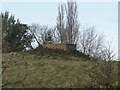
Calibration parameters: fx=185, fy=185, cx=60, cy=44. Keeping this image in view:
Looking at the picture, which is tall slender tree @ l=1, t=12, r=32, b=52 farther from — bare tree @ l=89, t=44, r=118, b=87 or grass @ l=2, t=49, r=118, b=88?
bare tree @ l=89, t=44, r=118, b=87

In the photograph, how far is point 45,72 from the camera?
9.94 meters

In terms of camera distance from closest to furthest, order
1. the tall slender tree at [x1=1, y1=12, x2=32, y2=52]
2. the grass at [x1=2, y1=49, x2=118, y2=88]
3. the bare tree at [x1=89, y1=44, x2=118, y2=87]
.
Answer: the bare tree at [x1=89, y1=44, x2=118, y2=87]
the grass at [x1=2, y1=49, x2=118, y2=88]
the tall slender tree at [x1=1, y1=12, x2=32, y2=52]

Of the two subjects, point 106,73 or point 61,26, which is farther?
point 61,26

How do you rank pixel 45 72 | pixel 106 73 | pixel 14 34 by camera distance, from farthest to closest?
1. pixel 14 34
2. pixel 45 72
3. pixel 106 73

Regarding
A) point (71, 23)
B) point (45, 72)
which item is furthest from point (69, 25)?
point (45, 72)

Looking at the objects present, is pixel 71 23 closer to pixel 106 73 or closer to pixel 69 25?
pixel 69 25

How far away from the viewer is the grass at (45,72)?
8102 mm

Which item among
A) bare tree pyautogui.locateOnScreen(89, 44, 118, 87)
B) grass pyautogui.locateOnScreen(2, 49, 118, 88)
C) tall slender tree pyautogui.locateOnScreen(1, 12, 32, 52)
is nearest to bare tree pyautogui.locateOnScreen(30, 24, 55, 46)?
tall slender tree pyautogui.locateOnScreen(1, 12, 32, 52)

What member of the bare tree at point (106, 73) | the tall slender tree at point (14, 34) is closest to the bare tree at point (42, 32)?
the tall slender tree at point (14, 34)

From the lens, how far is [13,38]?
20.3m

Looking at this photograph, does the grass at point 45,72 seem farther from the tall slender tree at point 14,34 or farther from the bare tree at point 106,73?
the tall slender tree at point 14,34

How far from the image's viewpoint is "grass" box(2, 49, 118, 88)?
319 inches

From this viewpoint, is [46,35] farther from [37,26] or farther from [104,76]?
[104,76]

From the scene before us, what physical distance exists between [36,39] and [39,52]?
9.72 meters
